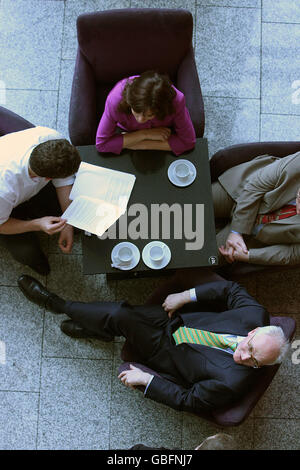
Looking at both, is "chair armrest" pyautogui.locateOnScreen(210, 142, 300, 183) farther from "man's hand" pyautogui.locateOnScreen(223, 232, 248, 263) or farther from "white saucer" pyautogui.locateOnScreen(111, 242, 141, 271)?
"white saucer" pyautogui.locateOnScreen(111, 242, 141, 271)

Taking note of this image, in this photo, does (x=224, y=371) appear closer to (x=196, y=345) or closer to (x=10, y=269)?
(x=196, y=345)

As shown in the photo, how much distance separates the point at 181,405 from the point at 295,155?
133cm

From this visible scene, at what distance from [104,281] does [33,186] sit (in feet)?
2.66

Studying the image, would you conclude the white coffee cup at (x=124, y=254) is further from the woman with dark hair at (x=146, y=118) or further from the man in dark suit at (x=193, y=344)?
the woman with dark hair at (x=146, y=118)

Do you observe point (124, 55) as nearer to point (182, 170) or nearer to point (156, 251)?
point (182, 170)

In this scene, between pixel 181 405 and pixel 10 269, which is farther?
pixel 10 269

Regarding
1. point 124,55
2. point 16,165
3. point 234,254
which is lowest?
point 234,254

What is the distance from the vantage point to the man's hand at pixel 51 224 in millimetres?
1961

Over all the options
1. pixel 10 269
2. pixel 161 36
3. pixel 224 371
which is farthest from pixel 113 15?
pixel 224 371

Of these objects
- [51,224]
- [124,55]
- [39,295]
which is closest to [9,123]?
[51,224]

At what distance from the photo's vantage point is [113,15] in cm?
195

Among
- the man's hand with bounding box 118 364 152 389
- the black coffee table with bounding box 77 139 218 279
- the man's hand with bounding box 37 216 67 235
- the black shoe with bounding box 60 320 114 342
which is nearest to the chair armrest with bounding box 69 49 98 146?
the black coffee table with bounding box 77 139 218 279

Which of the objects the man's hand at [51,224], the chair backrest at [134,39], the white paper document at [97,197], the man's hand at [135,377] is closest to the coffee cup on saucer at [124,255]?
the white paper document at [97,197]

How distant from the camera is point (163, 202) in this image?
1.94 metres
